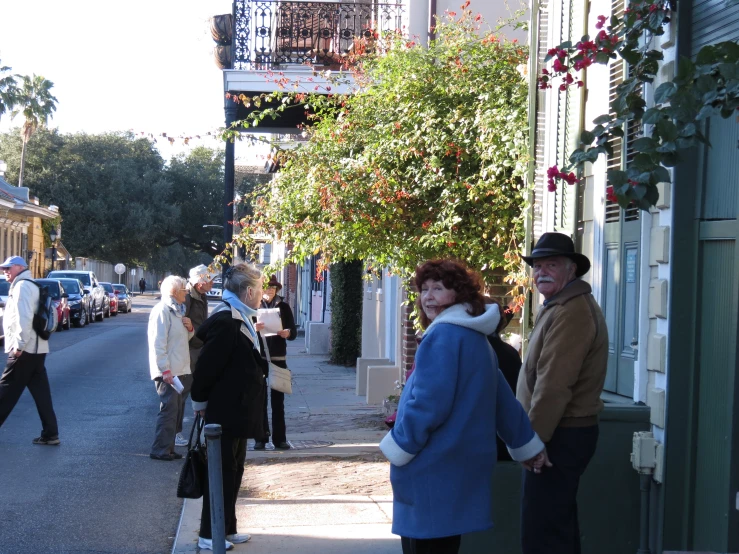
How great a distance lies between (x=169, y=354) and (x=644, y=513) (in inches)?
216

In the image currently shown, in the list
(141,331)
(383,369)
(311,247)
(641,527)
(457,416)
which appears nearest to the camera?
(457,416)

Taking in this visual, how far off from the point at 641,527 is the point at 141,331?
98.0 feet

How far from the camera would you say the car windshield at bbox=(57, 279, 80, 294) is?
119ft

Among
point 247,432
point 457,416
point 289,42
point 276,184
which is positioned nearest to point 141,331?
point 289,42

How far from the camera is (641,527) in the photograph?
17.5 feet

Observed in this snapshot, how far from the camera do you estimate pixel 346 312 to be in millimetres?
20297

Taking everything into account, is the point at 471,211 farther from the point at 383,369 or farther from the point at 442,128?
the point at 383,369

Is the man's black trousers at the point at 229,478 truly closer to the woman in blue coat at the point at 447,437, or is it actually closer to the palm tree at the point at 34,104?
the woman in blue coat at the point at 447,437

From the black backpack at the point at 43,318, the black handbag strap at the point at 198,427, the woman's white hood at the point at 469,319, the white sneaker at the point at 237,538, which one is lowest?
the white sneaker at the point at 237,538

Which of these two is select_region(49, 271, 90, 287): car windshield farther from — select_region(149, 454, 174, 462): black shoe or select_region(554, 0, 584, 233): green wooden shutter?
select_region(554, 0, 584, 233): green wooden shutter

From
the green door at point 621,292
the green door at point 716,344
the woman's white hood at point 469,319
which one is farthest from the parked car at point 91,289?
the woman's white hood at point 469,319

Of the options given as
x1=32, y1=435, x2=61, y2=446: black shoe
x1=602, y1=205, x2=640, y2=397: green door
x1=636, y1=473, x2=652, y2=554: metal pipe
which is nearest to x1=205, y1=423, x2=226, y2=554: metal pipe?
x1=636, y1=473, x2=652, y2=554: metal pipe

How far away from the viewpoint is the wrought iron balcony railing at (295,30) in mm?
16359

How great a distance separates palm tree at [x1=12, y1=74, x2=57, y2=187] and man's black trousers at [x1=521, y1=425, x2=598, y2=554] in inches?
2163
